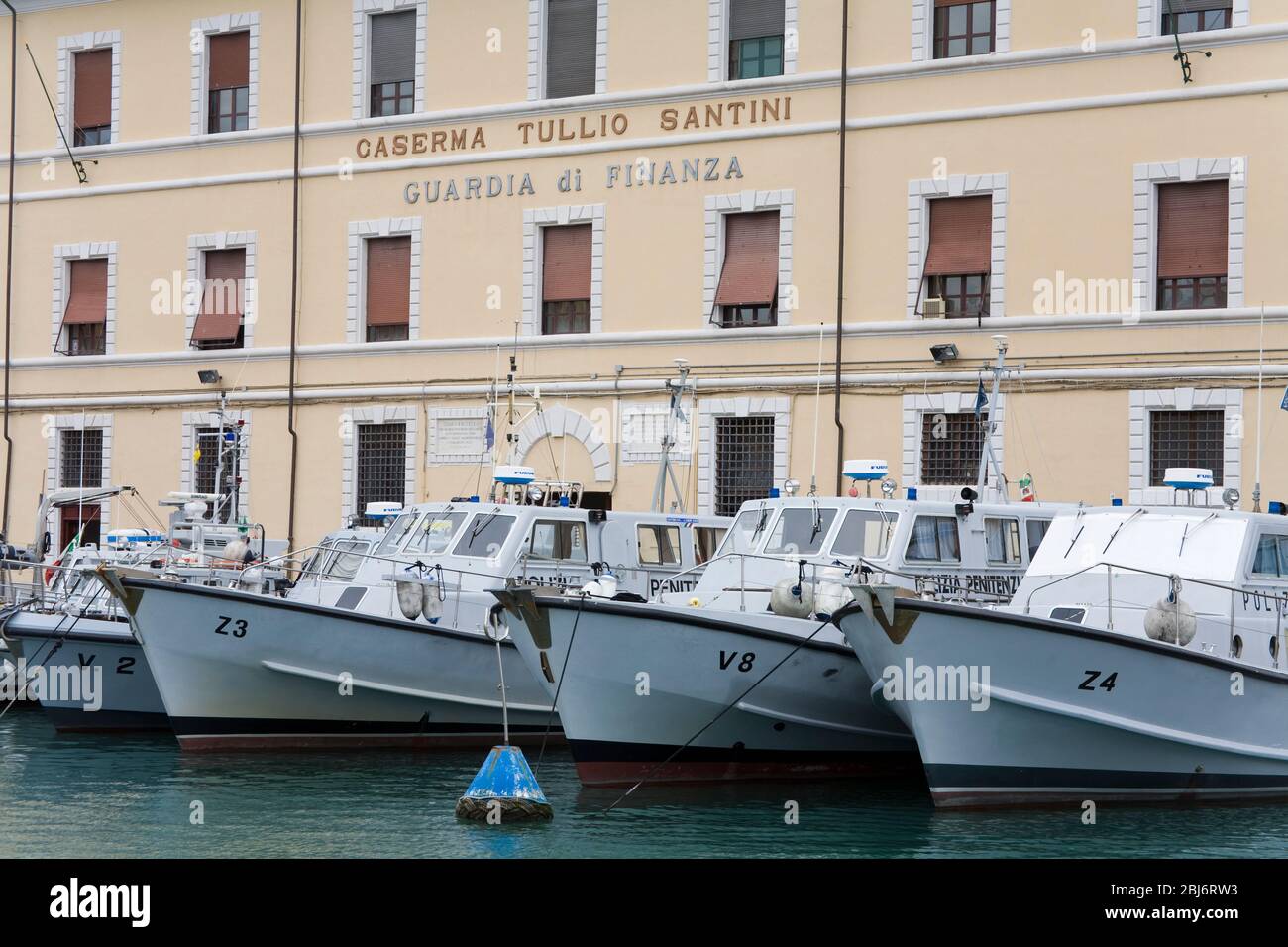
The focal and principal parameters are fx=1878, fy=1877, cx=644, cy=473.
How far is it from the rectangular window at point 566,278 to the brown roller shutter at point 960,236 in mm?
5914

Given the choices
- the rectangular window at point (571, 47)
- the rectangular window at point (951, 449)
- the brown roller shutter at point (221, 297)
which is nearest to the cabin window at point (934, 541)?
the rectangular window at point (951, 449)

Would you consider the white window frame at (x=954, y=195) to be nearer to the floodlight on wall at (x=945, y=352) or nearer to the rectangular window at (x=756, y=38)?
the floodlight on wall at (x=945, y=352)

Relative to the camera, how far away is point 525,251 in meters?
31.6

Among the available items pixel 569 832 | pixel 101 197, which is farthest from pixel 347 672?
pixel 101 197

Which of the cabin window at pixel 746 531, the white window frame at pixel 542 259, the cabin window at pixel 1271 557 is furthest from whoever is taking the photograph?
the white window frame at pixel 542 259

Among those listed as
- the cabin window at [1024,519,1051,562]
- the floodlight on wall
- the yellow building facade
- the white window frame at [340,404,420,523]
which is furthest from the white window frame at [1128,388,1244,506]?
the white window frame at [340,404,420,523]

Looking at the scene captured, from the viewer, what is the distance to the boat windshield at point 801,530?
2061 cm

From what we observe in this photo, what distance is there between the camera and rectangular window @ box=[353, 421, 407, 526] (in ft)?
107

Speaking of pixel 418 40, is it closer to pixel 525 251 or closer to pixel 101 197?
pixel 525 251

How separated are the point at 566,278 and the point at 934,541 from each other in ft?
40.7

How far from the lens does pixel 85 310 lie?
35.6 meters

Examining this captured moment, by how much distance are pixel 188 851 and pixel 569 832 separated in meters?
3.24

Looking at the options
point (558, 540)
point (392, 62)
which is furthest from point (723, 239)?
point (558, 540)

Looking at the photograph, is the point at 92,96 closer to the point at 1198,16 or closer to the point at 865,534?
the point at 1198,16
